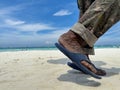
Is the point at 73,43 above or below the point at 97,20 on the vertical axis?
below

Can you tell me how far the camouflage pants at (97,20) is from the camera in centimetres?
267

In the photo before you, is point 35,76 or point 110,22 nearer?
point 110,22

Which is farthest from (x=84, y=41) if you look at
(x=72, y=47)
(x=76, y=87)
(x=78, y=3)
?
(x=78, y=3)

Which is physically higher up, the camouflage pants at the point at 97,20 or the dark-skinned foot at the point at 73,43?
the camouflage pants at the point at 97,20

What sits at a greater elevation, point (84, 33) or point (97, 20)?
point (97, 20)

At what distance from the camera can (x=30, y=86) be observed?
2688mm

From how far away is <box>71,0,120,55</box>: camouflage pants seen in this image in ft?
8.77

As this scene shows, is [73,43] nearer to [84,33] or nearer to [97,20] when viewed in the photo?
[84,33]

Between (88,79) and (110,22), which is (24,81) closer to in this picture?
(88,79)

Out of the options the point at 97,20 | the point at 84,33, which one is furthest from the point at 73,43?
the point at 97,20

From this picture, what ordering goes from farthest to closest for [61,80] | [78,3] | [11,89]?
[78,3]
[61,80]
[11,89]

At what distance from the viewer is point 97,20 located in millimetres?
2693

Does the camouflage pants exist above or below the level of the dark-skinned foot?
above

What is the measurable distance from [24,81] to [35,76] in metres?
0.31
